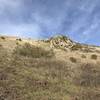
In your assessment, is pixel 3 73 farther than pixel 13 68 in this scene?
No

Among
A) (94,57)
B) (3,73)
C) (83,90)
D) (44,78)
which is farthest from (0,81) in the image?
(94,57)

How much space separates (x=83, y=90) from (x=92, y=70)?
317 inches

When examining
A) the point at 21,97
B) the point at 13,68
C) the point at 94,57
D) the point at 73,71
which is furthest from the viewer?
the point at 94,57

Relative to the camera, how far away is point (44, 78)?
2386 centimetres

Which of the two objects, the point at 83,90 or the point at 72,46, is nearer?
the point at 83,90

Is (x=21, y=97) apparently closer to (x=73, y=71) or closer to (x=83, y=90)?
(x=83, y=90)

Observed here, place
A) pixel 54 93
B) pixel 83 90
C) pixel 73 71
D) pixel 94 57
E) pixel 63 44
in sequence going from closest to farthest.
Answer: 1. pixel 54 93
2. pixel 83 90
3. pixel 73 71
4. pixel 94 57
5. pixel 63 44

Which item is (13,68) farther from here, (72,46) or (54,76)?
(72,46)

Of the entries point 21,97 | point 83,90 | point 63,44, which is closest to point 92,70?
point 83,90

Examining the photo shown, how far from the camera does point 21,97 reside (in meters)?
18.8

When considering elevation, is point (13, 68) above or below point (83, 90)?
above

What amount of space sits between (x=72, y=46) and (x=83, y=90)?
29.2 m

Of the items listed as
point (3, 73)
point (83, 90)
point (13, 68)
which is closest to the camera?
point (83, 90)

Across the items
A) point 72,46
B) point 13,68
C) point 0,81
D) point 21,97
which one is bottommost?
point 21,97
